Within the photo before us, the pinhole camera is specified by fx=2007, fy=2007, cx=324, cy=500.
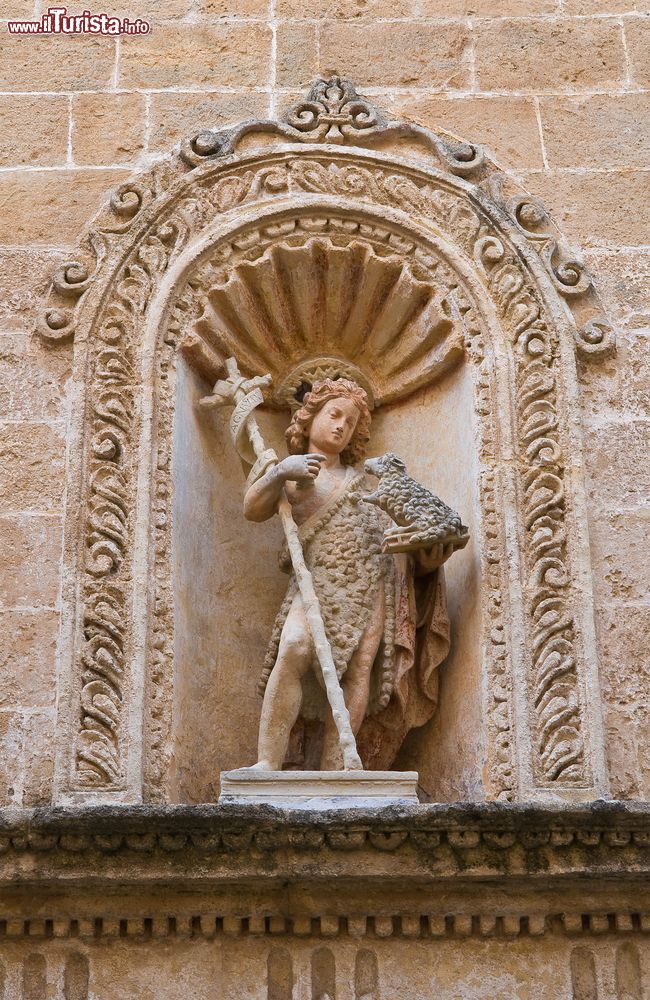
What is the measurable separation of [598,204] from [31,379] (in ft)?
7.37

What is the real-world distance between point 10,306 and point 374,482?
149cm

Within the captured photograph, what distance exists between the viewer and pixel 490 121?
7.81m

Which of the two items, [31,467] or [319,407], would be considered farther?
[319,407]

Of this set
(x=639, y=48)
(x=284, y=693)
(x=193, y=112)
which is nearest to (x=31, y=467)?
(x=284, y=693)

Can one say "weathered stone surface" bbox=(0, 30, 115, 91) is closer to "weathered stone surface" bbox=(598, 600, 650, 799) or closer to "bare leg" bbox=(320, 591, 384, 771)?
"bare leg" bbox=(320, 591, 384, 771)

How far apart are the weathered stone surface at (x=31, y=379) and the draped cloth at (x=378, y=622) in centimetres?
100

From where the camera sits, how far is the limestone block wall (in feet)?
23.1

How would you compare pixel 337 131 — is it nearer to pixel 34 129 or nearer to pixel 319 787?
pixel 34 129

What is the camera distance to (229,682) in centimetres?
711

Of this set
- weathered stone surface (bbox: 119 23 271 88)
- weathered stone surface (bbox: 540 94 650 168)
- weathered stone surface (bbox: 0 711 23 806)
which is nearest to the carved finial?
weathered stone surface (bbox: 119 23 271 88)

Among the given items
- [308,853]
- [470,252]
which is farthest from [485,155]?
[308,853]

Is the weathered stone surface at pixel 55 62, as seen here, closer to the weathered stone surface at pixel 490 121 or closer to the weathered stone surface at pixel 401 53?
the weathered stone surface at pixel 401 53

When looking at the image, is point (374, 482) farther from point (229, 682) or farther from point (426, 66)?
point (426, 66)

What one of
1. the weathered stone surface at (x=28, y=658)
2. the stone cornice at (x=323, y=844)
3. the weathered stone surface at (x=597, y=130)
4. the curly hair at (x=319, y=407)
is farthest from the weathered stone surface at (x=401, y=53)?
the stone cornice at (x=323, y=844)
